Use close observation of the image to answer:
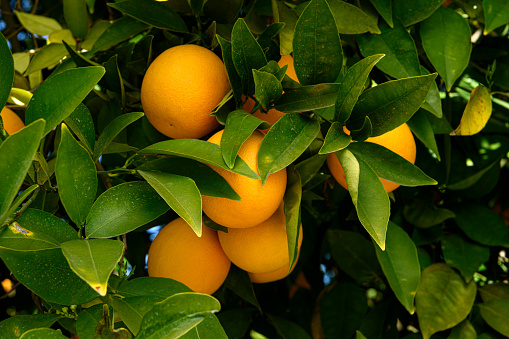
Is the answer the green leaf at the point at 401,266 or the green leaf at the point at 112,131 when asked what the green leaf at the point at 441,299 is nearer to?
the green leaf at the point at 401,266

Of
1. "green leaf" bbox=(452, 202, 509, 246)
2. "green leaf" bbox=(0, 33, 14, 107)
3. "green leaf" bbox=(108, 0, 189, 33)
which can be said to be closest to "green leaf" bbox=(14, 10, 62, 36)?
"green leaf" bbox=(108, 0, 189, 33)

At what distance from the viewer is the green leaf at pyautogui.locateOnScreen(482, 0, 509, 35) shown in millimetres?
918

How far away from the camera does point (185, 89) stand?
778 millimetres

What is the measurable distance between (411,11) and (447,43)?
9cm

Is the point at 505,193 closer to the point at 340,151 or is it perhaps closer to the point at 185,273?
the point at 340,151

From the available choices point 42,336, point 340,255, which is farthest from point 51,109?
point 340,255

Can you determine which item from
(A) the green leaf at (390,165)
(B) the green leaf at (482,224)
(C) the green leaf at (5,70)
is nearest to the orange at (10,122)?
(C) the green leaf at (5,70)

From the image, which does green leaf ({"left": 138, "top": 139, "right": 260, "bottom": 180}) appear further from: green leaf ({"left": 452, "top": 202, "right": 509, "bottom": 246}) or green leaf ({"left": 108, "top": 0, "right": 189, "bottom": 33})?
green leaf ({"left": 452, "top": 202, "right": 509, "bottom": 246})

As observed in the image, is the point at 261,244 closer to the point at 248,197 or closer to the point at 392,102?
the point at 248,197

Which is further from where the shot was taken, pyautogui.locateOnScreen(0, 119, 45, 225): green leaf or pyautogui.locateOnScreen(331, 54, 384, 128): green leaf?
pyautogui.locateOnScreen(331, 54, 384, 128): green leaf

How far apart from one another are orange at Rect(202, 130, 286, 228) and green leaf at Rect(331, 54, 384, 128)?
127mm

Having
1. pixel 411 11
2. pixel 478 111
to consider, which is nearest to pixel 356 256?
pixel 478 111

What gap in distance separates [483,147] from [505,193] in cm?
13

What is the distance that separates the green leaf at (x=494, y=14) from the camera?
3.01ft
